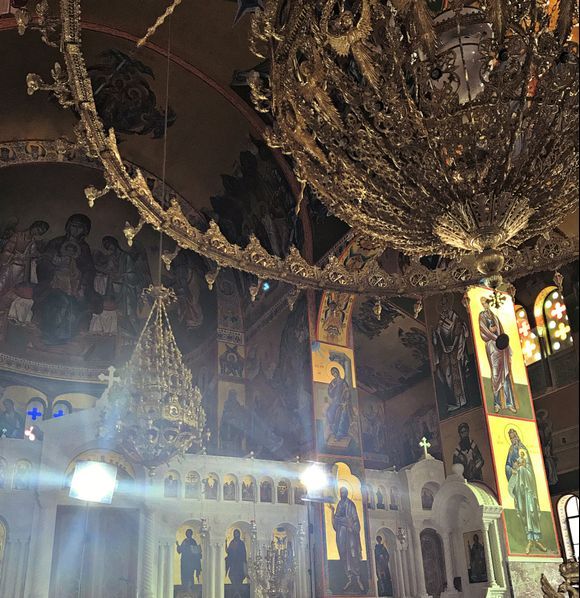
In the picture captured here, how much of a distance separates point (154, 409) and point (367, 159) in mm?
3053

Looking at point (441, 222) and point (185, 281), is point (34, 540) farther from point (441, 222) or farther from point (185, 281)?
point (185, 281)

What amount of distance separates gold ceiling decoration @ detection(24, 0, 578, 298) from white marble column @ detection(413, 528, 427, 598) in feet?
21.4

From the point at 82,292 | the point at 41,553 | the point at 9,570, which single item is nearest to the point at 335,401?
the point at 41,553

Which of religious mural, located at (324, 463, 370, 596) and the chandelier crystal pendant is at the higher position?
the chandelier crystal pendant

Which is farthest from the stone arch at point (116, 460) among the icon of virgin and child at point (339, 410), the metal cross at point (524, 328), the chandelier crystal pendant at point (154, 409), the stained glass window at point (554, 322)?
the metal cross at point (524, 328)

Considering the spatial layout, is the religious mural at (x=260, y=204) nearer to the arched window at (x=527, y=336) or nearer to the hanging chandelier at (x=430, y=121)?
the arched window at (x=527, y=336)

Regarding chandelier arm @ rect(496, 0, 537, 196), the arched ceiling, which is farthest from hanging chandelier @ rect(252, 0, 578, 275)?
the arched ceiling

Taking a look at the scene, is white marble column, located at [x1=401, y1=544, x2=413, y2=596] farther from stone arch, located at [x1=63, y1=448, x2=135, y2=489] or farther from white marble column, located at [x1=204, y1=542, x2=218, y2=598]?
stone arch, located at [x1=63, y1=448, x2=135, y2=489]

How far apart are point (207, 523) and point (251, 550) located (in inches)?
27.9

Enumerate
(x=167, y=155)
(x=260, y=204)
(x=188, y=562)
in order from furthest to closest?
(x=167, y=155) → (x=260, y=204) → (x=188, y=562)

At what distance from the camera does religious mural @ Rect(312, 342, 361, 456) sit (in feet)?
34.4

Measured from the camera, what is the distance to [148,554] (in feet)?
28.0

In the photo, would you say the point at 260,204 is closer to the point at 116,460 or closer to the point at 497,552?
the point at 116,460

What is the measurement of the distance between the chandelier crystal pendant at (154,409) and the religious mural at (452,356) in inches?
205
